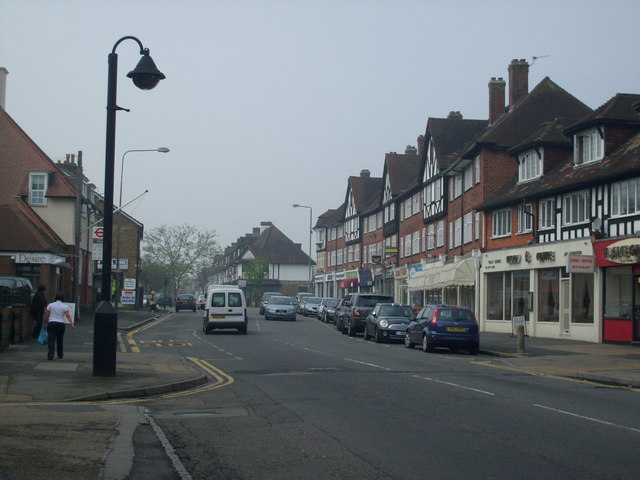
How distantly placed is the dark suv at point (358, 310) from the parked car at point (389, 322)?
2638mm

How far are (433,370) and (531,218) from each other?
1783 centimetres

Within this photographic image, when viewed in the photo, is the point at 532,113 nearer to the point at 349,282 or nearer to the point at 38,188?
the point at 38,188

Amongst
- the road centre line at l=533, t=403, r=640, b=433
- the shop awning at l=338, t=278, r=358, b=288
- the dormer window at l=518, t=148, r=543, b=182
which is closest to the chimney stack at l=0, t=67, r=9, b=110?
the dormer window at l=518, t=148, r=543, b=182

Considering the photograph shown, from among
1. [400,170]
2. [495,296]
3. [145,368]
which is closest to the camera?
→ [145,368]

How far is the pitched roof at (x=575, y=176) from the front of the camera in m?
27.6

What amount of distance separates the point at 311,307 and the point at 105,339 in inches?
1896

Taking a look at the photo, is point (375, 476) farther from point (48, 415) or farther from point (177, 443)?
A: point (48, 415)

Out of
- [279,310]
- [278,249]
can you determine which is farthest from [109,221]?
[278,249]

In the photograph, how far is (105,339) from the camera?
15141 millimetres

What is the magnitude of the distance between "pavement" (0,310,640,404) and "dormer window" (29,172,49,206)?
18235 mm

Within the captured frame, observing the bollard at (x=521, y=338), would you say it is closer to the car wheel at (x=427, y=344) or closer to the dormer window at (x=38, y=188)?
the car wheel at (x=427, y=344)

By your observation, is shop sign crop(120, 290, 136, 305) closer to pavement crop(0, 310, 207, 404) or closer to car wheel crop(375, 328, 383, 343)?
car wheel crop(375, 328, 383, 343)

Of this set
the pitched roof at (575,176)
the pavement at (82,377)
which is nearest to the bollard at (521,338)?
the pitched roof at (575,176)

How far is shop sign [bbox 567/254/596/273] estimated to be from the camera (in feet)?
95.8
